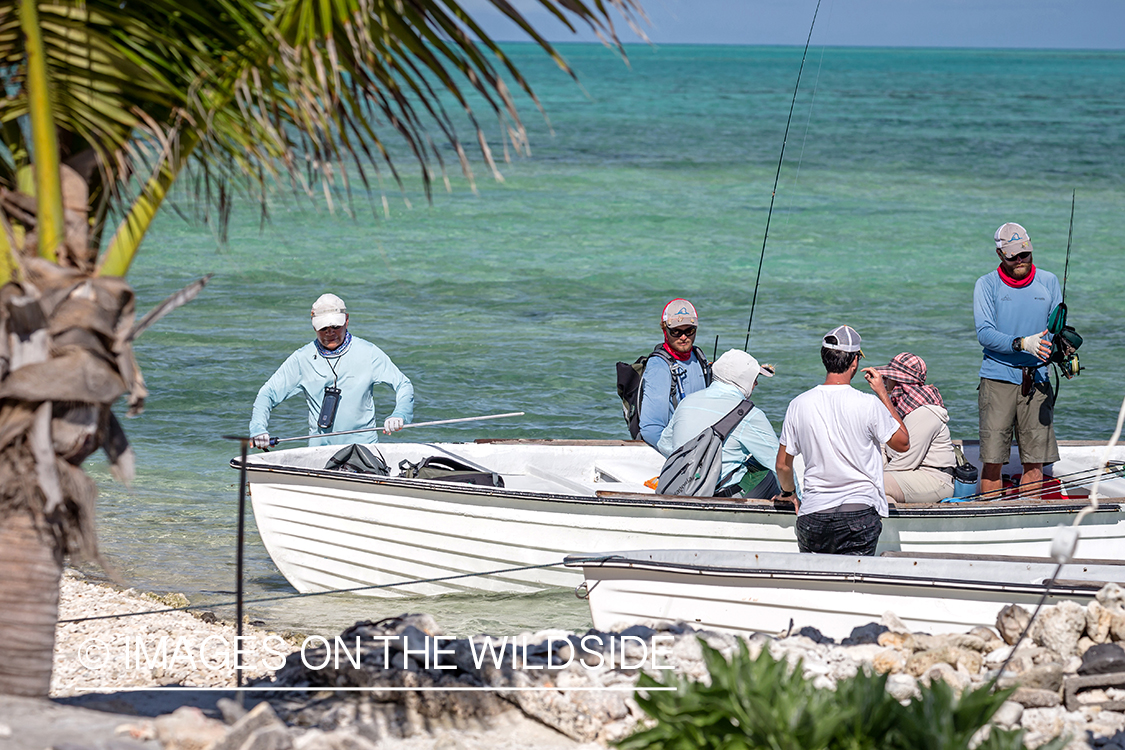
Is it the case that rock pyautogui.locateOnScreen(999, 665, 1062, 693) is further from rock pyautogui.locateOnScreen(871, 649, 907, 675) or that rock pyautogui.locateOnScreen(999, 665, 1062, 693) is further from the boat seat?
the boat seat

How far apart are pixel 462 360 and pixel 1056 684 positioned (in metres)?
14.0

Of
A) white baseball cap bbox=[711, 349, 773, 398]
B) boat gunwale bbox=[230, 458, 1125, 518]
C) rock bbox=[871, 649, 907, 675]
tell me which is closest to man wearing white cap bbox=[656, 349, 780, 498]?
white baseball cap bbox=[711, 349, 773, 398]

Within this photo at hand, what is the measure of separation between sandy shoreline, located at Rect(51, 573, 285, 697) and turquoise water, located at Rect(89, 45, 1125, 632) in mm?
582

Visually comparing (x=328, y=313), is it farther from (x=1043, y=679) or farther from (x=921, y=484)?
(x=1043, y=679)

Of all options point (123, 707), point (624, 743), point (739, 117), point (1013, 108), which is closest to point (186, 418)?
point (123, 707)

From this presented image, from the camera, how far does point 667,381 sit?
8406mm

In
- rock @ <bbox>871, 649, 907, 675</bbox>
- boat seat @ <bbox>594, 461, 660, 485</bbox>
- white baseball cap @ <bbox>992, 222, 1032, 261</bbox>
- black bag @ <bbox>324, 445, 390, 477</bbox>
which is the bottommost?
rock @ <bbox>871, 649, 907, 675</bbox>

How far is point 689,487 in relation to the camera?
7969mm

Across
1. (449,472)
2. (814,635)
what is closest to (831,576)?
(814,635)

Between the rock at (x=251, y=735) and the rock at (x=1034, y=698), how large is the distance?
3.21 m

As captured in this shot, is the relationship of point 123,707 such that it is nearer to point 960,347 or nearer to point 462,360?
point 462,360

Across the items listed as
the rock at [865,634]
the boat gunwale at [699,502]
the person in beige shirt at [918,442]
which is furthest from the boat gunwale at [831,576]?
the person in beige shirt at [918,442]

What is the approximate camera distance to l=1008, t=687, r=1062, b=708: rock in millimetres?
5191

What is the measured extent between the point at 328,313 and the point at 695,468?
276 cm
